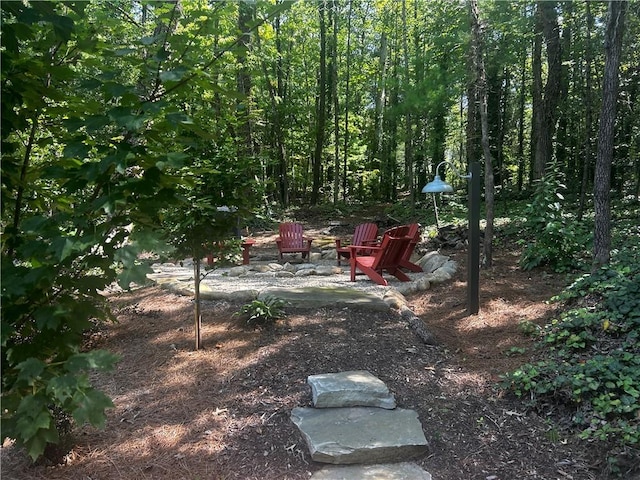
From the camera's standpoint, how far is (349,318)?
15.9 feet

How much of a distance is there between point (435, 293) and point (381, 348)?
272cm

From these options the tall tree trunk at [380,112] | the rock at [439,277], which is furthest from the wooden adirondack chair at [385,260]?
the tall tree trunk at [380,112]

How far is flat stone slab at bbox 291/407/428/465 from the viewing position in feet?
8.75

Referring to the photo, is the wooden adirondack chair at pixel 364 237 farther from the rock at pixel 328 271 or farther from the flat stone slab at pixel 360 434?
the flat stone slab at pixel 360 434

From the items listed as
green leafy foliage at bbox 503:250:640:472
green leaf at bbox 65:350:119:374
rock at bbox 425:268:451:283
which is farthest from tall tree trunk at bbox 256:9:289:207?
green leaf at bbox 65:350:119:374

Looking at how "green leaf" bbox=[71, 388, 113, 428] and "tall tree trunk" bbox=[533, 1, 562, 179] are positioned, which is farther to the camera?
"tall tree trunk" bbox=[533, 1, 562, 179]

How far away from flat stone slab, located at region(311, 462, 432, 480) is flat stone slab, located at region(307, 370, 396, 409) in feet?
1.83

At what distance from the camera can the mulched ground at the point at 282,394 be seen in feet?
8.66

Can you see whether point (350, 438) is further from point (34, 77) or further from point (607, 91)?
point (607, 91)

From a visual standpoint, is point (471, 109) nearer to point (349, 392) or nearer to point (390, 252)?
point (390, 252)

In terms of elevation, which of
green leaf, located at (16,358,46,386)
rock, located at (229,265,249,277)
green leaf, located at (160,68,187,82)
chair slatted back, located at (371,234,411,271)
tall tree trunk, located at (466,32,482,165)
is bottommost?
rock, located at (229,265,249,277)

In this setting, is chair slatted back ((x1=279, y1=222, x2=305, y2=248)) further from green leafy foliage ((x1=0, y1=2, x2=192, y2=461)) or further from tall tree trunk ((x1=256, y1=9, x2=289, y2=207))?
tall tree trunk ((x1=256, y1=9, x2=289, y2=207))

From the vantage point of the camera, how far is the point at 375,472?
2.59 metres

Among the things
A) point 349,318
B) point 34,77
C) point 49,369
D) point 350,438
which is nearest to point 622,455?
point 350,438
